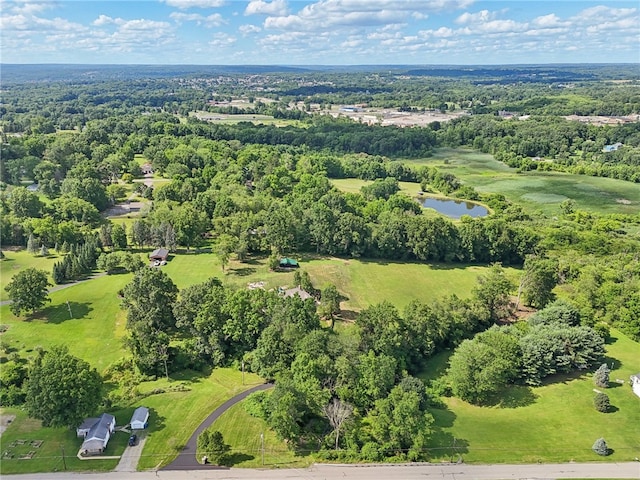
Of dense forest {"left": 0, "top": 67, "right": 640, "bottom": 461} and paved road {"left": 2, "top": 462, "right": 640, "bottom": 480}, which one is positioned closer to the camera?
paved road {"left": 2, "top": 462, "right": 640, "bottom": 480}

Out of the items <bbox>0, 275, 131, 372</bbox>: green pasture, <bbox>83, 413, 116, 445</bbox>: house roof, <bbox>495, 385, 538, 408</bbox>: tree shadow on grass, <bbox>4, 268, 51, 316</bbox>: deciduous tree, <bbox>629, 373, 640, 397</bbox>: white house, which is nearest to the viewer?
<bbox>83, 413, 116, 445</bbox>: house roof

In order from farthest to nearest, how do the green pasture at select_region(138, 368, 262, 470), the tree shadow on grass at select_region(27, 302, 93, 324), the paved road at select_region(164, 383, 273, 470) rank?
1. the tree shadow on grass at select_region(27, 302, 93, 324)
2. the green pasture at select_region(138, 368, 262, 470)
3. the paved road at select_region(164, 383, 273, 470)

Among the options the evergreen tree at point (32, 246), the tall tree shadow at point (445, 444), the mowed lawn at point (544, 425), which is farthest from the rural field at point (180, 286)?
the mowed lawn at point (544, 425)

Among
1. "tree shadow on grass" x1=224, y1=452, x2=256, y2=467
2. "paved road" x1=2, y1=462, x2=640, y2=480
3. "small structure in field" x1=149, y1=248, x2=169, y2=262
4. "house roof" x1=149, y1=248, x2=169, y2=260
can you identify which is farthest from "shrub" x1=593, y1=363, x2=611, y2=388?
"house roof" x1=149, y1=248, x2=169, y2=260

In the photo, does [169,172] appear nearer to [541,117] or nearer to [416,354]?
[416,354]

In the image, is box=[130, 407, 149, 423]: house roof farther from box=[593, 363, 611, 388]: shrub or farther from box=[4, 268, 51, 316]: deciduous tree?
box=[593, 363, 611, 388]: shrub

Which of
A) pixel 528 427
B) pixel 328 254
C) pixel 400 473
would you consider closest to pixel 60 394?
pixel 400 473

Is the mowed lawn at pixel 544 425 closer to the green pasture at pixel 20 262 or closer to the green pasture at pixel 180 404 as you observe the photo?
the green pasture at pixel 180 404
